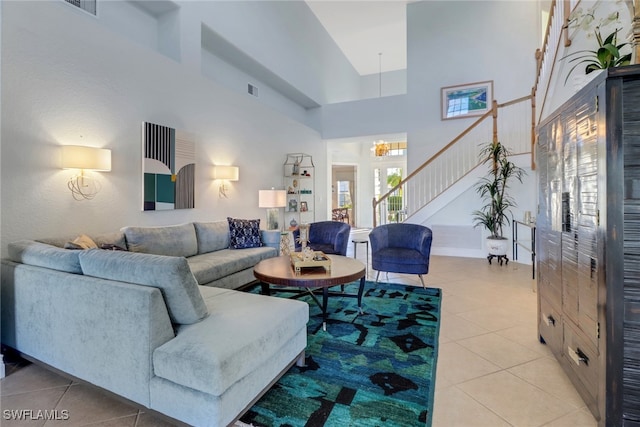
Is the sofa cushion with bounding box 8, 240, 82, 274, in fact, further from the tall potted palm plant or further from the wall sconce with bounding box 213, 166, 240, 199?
the tall potted palm plant

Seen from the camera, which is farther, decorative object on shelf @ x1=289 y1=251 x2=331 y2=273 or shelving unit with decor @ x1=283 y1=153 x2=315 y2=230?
shelving unit with decor @ x1=283 y1=153 x2=315 y2=230

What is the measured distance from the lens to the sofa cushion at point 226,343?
52.6 inches

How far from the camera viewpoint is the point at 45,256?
199 cm

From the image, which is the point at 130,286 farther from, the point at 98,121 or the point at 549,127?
the point at 549,127

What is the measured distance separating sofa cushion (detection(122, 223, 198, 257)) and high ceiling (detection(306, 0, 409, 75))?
6.18 metres

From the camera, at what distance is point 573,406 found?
170 cm

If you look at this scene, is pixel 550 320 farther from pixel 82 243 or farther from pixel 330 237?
pixel 82 243

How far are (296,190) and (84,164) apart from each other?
4285 millimetres

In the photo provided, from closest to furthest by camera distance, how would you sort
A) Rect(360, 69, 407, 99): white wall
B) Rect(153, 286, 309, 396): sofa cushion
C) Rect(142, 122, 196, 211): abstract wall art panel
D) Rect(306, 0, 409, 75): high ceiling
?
Rect(153, 286, 309, 396): sofa cushion → Rect(142, 122, 196, 211): abstract wall art panel → Rect(306, 0, 409, 75): high ceiling → Rect(360, 69, 407, 99): white wall

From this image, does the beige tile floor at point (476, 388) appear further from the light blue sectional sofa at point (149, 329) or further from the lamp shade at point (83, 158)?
the lamp shade at point (83, 158)

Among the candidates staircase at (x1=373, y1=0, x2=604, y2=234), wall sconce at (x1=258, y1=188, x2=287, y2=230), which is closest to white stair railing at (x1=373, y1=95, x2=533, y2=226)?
staircase at (x1=373, y1=0, x2=604, y2=234)

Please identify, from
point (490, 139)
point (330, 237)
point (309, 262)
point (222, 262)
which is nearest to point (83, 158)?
point (222, 262)

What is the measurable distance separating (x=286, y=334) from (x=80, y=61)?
3218 millimetres

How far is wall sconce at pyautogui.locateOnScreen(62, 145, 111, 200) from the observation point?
2660 millimetres
